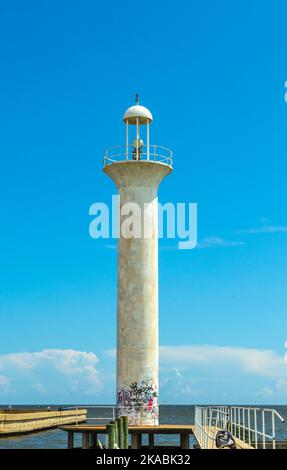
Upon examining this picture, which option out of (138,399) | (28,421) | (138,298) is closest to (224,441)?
(138,399)

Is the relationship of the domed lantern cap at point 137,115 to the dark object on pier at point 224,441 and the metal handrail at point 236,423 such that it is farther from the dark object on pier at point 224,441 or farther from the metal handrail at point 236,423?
the dark object on pier at point 224,441

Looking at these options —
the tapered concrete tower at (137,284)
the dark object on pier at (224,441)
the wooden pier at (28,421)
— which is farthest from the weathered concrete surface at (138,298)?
the wooden pier at (28,421)

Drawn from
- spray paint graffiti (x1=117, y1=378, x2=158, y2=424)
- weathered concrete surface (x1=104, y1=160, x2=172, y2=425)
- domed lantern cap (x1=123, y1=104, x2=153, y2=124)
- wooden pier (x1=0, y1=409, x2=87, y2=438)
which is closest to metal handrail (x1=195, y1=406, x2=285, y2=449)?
spray paint graffiti (x1=117, y1=378, x2=158, y2=424)

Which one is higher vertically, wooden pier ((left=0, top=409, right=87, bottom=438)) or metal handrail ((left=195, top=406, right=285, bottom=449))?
wooden pier ((left=0, top=409, right=87, bottom=438))

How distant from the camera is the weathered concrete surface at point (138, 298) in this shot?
113 ft

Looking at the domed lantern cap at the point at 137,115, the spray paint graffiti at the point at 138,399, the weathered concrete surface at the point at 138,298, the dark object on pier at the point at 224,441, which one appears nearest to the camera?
the dark object on pier at the point at 224,441

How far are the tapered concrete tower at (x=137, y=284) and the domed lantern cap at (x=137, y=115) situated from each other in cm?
188

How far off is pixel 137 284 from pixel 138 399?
17.6 ft

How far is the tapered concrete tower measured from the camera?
3453 cm

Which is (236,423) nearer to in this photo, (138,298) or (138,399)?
(138,399)

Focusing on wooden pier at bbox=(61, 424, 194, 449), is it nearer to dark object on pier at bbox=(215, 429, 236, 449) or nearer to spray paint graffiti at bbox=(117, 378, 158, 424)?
spray paint graffiti at bbox=(117, 378, 158, 424)

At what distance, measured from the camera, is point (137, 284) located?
35.2 metres

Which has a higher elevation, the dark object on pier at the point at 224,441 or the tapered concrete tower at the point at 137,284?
the tapered concrete tower at the point at 137,284
